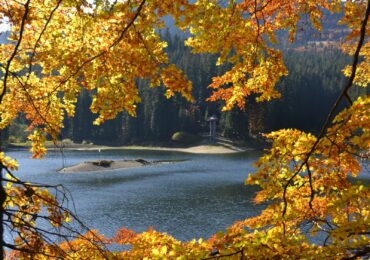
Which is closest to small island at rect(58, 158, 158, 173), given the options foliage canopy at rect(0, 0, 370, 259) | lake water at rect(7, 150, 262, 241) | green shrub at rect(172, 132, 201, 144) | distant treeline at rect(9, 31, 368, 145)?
lake water at rect(7, 150, 262, 241)

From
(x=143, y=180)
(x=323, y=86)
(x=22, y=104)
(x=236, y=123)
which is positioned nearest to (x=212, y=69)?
(x=236, y=123)

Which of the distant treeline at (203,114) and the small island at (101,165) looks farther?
the distant treeline at (203,114)

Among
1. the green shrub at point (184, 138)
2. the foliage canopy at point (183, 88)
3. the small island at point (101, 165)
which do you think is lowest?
the small island at point (101, 165)

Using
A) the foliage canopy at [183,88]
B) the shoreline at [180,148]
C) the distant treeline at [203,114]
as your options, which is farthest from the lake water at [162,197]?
the distant treeline at [203,114]

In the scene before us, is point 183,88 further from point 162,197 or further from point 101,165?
point 101,165

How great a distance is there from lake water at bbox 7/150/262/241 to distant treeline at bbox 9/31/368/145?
107 ft

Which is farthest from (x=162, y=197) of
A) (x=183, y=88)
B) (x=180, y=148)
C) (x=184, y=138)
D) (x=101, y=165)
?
(x=184, y=138)

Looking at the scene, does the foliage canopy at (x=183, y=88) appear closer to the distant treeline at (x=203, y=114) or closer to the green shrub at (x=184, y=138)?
the distant treeline at (x=203, y=114)

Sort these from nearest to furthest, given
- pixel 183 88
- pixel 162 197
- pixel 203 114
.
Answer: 1. pixel 183 88
2. pixel 162 197
3. pixel 203 114

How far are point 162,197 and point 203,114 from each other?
6312 centimetres

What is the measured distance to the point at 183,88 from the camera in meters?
4.30

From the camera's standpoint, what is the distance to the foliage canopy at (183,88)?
352cm

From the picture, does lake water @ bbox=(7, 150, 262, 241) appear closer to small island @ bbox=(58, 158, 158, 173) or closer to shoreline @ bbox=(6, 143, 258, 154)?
small island @ bbox=(58, 158, 158, 173)

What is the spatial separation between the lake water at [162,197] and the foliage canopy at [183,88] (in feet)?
55.3
